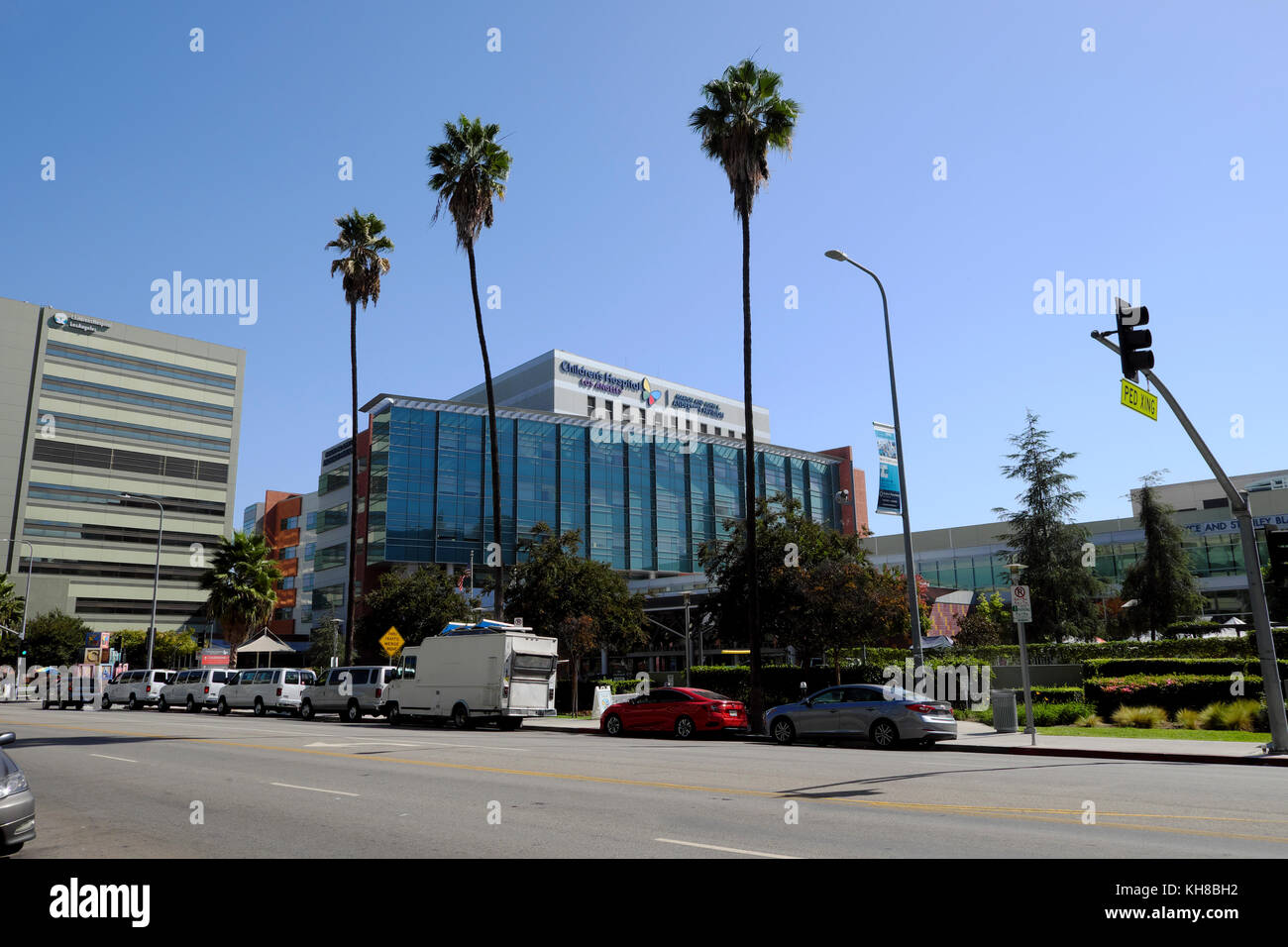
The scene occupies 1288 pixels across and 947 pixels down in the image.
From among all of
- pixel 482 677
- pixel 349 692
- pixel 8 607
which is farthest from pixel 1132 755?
pixel 8 607

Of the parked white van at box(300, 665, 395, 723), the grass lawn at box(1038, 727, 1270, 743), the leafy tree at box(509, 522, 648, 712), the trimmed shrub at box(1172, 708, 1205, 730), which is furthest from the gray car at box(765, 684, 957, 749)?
the parked white van at box(300, 665, 395, 723)

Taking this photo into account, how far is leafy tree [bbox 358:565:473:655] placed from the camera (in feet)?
159

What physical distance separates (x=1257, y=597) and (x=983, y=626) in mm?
33812

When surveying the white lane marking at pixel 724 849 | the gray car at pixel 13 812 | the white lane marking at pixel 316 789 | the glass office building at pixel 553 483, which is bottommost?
the white lane marking at pixel 316 789

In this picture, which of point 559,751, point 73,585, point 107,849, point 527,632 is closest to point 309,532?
point 73,585

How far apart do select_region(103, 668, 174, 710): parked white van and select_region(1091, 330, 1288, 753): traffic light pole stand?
45.6 m

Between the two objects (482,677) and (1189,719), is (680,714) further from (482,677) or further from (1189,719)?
(1189,719)

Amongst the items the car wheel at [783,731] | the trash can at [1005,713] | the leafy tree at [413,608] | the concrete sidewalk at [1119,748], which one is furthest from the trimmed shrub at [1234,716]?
the leafy tree at [413,608]

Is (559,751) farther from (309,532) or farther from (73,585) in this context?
(309,532)

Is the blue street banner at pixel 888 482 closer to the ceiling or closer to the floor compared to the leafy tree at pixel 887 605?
closer to the ceiling

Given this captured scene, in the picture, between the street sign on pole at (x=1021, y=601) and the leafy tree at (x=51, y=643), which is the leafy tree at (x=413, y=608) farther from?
the leafy tree at (x=51, y=643)

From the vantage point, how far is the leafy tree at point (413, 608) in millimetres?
48531

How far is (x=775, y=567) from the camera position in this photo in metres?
32.3

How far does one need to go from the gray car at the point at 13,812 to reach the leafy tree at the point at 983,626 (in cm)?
4649
